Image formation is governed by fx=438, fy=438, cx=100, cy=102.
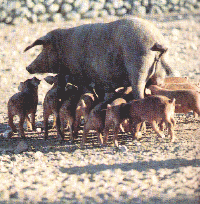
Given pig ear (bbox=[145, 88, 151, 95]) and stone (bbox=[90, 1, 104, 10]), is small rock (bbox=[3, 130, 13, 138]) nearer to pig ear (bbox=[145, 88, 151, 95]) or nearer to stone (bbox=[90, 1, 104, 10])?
pig ear (bbox=[145, 88, 151, 95])

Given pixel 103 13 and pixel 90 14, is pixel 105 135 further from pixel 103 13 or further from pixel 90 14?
pixel 103 13

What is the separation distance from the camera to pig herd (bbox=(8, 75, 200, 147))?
5207 millimetres

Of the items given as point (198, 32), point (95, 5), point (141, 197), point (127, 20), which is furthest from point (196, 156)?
point (95, 5)

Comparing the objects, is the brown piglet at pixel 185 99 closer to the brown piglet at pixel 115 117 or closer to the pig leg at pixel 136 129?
the pig leg at pixel 136 129

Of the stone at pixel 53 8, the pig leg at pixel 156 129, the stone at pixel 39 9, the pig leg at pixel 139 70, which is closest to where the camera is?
the pig leg at pixel 156 129

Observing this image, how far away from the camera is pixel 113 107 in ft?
17.2

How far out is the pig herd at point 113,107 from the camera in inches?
205

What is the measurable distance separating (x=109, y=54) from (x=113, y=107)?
100 centimetres

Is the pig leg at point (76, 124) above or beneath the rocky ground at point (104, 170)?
above

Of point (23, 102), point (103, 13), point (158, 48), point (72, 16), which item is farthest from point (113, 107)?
point (103, 13)

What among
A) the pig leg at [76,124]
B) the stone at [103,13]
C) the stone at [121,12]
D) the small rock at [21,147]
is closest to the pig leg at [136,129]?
the pig leg at [76,124]

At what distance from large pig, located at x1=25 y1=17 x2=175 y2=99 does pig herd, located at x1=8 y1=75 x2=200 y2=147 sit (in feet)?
0.88

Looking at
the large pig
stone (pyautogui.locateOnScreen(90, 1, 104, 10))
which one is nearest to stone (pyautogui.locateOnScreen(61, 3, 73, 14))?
stone (pyautogui.locateOnScreen(90, 1, 104, 10))

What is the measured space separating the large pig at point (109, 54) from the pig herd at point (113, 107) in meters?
0.27
